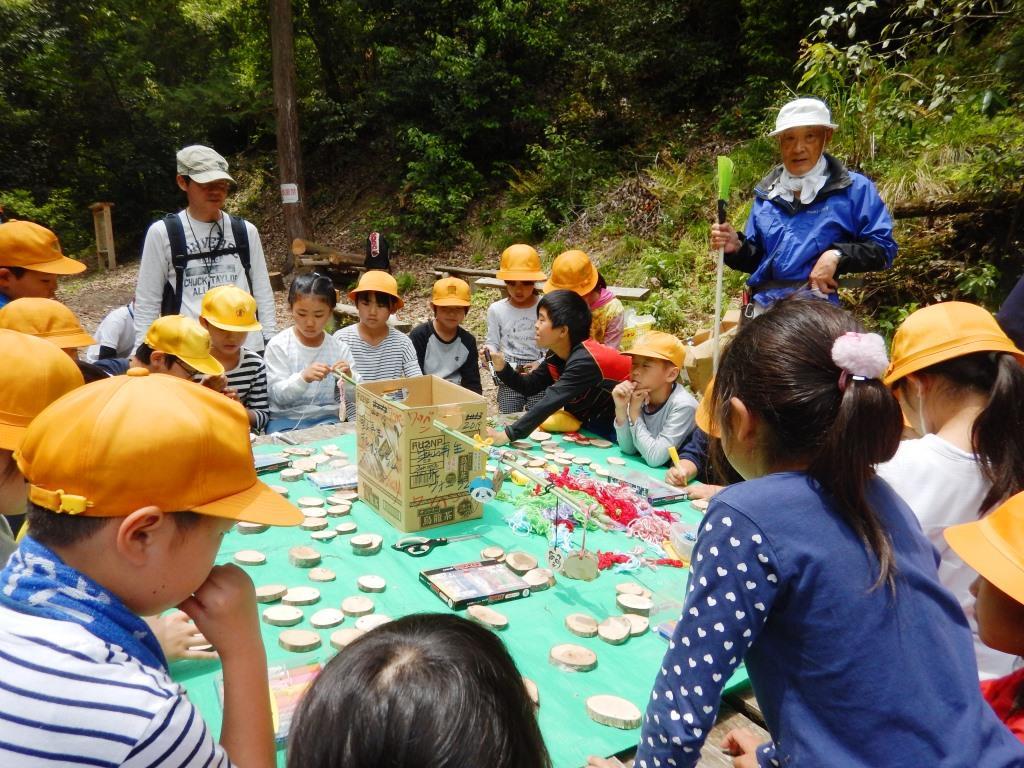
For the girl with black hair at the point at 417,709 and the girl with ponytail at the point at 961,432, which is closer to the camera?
the girl with black hair at the point at 417,709

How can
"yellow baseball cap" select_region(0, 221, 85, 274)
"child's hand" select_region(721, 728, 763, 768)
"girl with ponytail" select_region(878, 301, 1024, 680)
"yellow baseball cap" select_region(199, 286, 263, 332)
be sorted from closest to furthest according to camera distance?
"child's hand" select_region(721, 728, 763, 768)
"girl with ponytail" select_region(878, 301, 1024, 680)
"yellow baseball cap" select_region(0, 221, 85, 274)
"yellow baseball cap" select_region(199, 286, 263, 332)

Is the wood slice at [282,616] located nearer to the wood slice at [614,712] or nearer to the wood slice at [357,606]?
the wood slice at [357,606]

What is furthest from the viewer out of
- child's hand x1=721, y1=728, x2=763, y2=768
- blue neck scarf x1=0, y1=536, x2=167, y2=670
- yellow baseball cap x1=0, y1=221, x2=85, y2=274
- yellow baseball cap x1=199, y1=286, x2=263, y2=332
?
yellow baseball cap x1=199, y1=286, x2=263, y2=332

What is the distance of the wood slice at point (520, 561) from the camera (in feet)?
7.18

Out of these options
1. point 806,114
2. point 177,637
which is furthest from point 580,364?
point 177,637

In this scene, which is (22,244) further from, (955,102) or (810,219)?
(955,102)

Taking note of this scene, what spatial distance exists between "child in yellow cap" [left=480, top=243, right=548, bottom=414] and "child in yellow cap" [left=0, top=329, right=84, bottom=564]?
302 centimetres

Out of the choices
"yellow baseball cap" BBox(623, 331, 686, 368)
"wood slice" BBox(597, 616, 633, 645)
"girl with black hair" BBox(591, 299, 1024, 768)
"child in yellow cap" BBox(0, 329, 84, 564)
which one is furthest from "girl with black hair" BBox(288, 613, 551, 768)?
"yellow baseball cap" BBox(623, 331, 686, 368)

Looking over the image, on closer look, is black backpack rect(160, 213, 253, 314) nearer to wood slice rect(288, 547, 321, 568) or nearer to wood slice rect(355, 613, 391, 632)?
wood slice rect(288, 547, 321, 568)

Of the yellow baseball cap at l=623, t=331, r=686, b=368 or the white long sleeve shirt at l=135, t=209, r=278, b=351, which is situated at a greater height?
the white long sleeve shirt at l=135, t=209, r=278, b=351

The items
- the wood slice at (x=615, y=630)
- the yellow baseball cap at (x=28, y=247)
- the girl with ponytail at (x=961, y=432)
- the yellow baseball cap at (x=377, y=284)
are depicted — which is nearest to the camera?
the girl with ponytail at (x=961, y=432)

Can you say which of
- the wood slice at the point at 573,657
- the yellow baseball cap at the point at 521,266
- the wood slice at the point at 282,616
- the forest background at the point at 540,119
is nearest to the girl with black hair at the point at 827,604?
the wood slice at the point at 573,657

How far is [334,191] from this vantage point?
1520 centimetres

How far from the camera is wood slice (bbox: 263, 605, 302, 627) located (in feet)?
6.19
